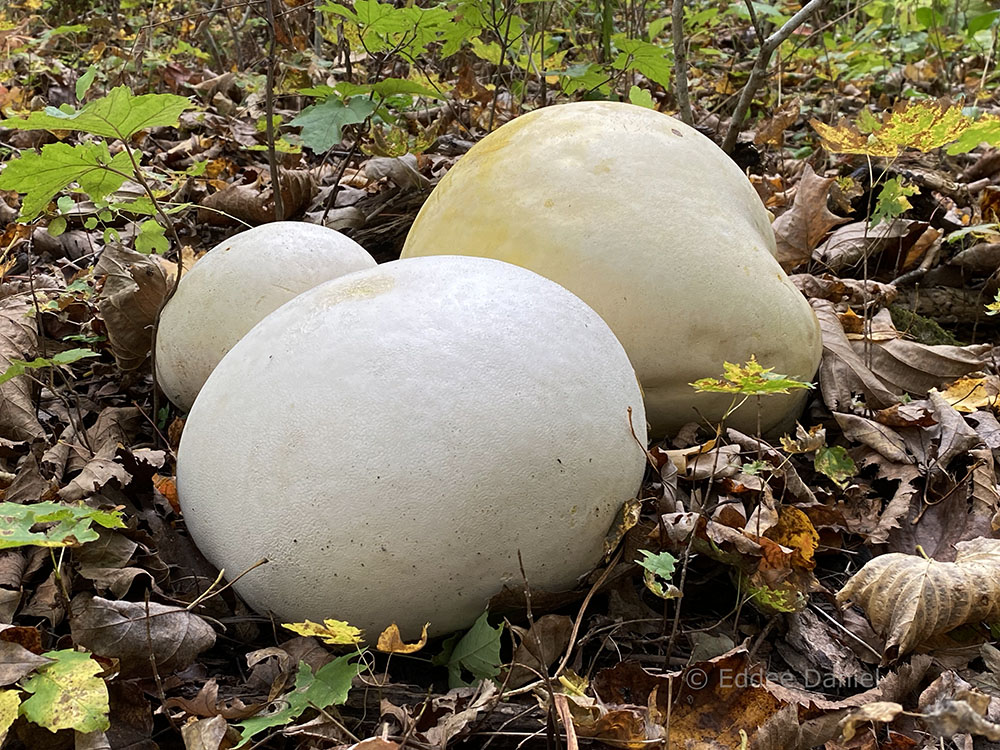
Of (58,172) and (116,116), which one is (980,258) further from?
(58,172)

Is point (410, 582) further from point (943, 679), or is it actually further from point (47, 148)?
point (47, 148)

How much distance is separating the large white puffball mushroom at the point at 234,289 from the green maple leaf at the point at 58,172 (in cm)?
33

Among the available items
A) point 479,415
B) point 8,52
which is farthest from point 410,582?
point 8,52

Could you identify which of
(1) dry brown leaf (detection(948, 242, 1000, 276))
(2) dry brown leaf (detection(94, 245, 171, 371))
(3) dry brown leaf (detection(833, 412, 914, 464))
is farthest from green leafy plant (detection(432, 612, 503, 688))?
(1) dry brown leaf (detection(948, 242, 1000, 276))

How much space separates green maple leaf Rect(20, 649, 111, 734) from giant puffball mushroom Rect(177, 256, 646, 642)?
0.38m

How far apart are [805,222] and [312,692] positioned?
8.50 ft

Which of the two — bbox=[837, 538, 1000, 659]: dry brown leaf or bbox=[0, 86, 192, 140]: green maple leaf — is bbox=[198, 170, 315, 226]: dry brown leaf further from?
bbox=[837, 538, 1000, 659]: dry brown leaf

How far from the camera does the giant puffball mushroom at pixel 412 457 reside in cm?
161

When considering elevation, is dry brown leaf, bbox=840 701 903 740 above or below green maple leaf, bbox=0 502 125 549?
above

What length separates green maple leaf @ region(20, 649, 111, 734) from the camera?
1313 mm

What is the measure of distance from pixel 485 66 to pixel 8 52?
3.00 metres

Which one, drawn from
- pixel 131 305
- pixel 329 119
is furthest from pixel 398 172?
pixel 131 305

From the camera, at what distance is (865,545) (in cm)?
206

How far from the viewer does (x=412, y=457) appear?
160cm
